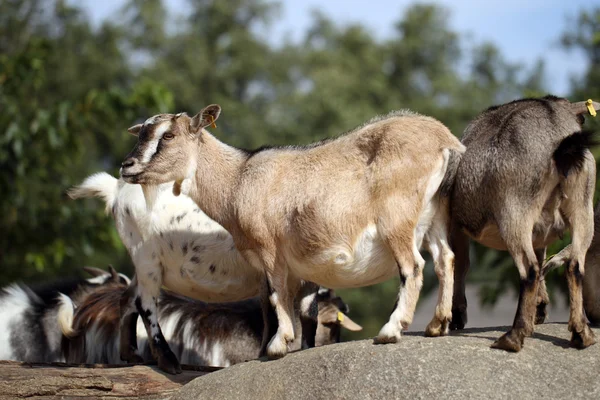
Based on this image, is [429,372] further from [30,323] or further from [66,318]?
[30,323]

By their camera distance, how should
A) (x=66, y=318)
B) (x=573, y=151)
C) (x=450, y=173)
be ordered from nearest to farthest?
(x=573, y=151)
(x=450, y=173)
(x=66, y=318)

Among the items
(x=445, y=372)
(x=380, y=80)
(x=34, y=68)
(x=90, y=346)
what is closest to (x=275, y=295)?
(x=445, y=372)

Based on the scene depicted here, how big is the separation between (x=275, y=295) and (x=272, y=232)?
48 centimetres

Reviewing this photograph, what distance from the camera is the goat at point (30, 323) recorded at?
986 centimetres

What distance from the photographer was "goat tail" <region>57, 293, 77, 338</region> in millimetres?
9438

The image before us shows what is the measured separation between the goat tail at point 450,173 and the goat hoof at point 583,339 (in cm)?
140

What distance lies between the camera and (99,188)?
29.5 feet

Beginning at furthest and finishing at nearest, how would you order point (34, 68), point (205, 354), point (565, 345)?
point (34, 68)
point (205, 354)
point (565, 345)

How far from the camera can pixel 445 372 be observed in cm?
611

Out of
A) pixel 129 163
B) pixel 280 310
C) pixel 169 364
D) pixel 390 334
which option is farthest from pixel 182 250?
pixel 390 334

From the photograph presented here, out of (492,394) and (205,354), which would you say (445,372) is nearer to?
(492,394)

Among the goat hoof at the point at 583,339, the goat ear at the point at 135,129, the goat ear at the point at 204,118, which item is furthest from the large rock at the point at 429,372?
the goat ear at the point at 135,129

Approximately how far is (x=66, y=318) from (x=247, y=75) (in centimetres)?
3204

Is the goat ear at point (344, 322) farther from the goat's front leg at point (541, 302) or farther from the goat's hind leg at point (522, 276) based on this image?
the goat's hind leg at point (522, 276)
